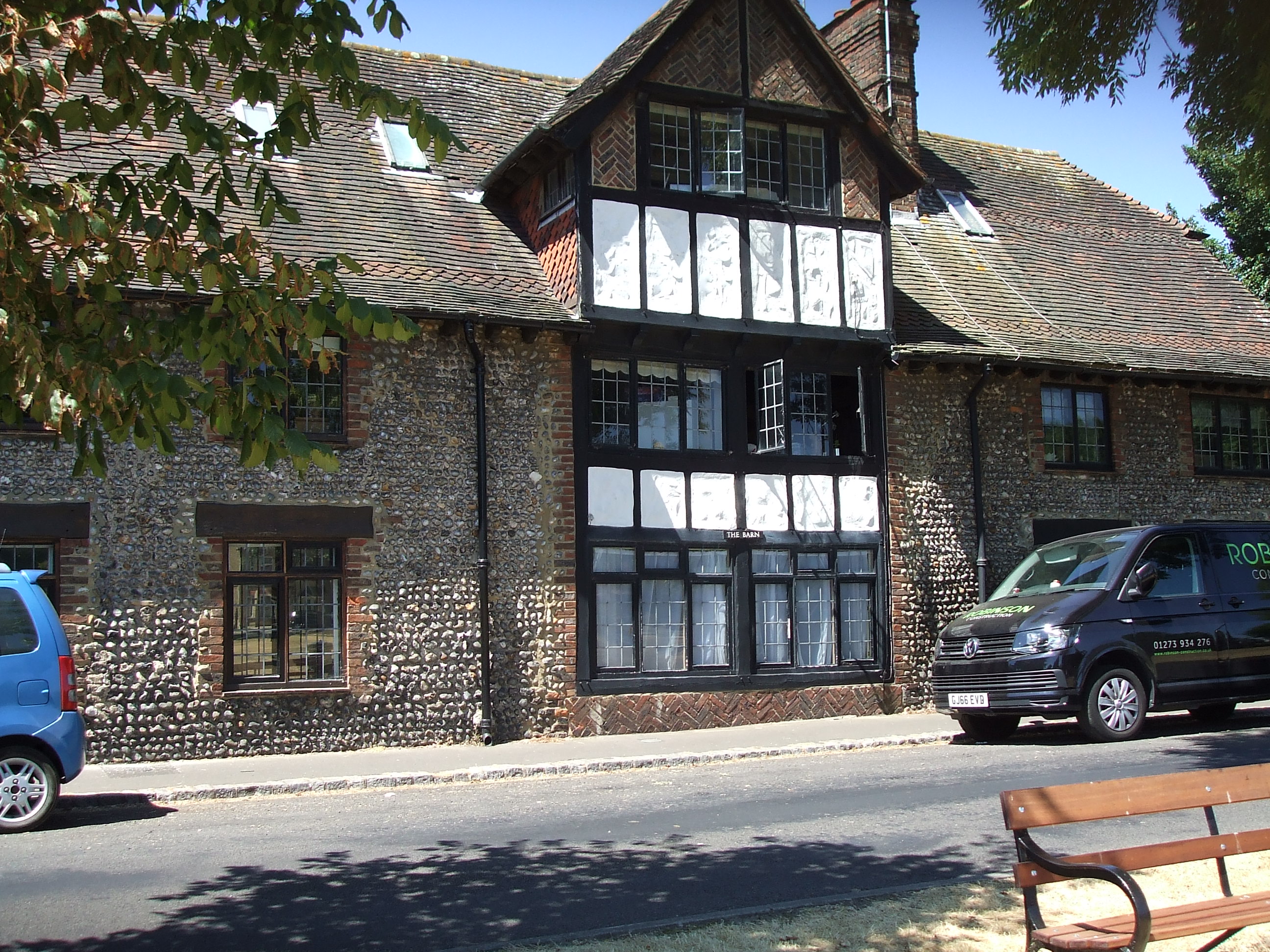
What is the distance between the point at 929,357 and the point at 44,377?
1394 cm

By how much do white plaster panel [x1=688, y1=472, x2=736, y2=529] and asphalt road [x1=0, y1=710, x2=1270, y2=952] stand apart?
4.92m

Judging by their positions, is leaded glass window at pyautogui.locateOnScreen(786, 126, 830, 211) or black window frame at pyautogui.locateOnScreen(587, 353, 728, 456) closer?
black window frame at pyautogui.locateOnScreen(587, 353, 728, 456)

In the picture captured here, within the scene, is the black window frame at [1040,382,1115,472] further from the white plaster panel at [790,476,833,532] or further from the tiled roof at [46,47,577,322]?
the tiled roof at [46,47,577,322]

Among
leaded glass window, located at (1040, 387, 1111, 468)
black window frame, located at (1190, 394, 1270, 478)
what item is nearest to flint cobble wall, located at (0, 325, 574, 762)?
leaded glass window, located at (1040, 387, 1111, 468)

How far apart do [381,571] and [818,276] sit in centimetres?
697

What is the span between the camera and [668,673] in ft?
53.2

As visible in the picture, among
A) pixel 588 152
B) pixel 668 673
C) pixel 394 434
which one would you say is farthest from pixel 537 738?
pixel 588 152

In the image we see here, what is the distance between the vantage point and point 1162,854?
5.16 m

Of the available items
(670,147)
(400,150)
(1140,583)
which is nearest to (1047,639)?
(1140,583)

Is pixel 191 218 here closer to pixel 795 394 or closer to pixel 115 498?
pixel 115 498

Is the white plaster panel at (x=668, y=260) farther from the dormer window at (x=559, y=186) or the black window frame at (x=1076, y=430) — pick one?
the black window frame at (x=1076, y=430)

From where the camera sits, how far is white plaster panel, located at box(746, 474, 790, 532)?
664 inches

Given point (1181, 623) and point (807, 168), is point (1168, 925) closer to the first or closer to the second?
point (1181, 623)

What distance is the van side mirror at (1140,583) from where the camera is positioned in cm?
1320
